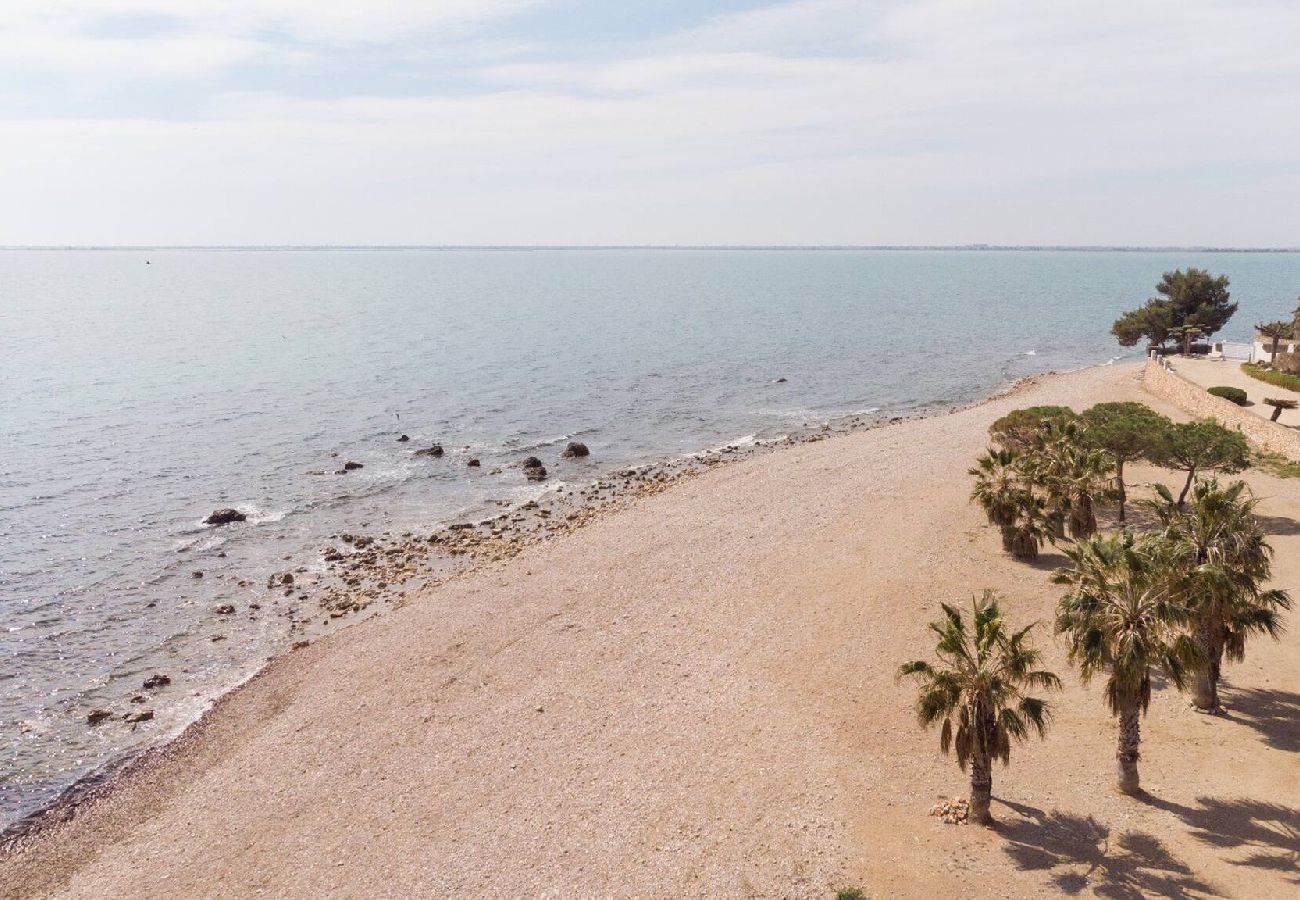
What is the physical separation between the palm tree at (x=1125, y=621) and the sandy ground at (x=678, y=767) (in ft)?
13.5

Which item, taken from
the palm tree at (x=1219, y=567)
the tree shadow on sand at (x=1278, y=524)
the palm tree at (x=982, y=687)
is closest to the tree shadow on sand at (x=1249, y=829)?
the palm tree at (x=1219, y=567)

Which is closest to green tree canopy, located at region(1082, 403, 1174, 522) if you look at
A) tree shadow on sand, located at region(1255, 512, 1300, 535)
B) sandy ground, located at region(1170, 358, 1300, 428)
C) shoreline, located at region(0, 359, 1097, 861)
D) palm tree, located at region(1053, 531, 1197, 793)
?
tree shadow on sand, located at region(1255, 512, 1300, 535)

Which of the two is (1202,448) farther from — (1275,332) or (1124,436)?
(1275,332)

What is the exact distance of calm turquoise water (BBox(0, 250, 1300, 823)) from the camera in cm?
3897

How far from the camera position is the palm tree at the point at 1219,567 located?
79.7 ft

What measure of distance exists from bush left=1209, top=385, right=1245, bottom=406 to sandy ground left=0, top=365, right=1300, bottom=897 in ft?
63.3

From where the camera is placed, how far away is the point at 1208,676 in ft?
88.9

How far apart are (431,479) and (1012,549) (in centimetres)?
4069

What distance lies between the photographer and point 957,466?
187 feet

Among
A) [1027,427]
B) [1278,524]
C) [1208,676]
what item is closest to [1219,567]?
[1208,676]

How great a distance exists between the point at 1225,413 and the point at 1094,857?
149 ft

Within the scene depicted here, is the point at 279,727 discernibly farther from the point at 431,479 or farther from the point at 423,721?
the point at 431,479

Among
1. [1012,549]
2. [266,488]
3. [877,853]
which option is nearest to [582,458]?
[266,488]

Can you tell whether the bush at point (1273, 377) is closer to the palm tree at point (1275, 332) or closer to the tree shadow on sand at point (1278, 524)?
the palm tree at point (1275, 332)
